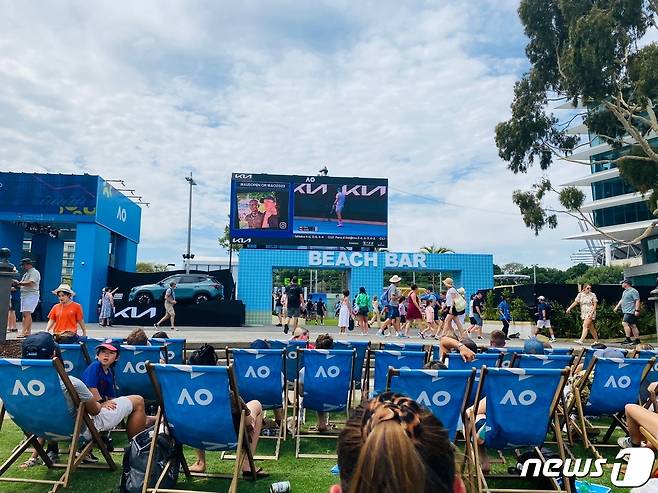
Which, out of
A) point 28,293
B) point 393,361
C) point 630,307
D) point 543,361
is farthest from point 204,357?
point 630,307

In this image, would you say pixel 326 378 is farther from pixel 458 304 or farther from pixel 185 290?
pixel 185 290

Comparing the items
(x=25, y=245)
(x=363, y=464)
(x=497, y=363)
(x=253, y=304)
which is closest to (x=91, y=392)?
(x=363, y=464)

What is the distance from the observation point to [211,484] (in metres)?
3.72

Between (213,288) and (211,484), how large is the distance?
17366 mm

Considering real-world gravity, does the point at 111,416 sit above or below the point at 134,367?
below

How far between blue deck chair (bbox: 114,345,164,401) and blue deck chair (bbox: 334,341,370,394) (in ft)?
7.03

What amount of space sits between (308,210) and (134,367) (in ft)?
66.4

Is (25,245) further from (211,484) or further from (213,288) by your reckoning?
(211,484)

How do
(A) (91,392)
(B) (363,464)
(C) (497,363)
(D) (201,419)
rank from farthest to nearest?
(C) (497,363), (A) (91,392), (D) (201,419), (B) (363,464)

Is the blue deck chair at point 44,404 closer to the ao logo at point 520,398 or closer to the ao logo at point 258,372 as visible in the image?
the ao logo at point 258,372

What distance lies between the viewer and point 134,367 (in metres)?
4.78

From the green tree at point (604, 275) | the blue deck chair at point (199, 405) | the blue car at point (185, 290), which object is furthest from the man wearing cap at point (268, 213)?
the green tree at point (604, 275)

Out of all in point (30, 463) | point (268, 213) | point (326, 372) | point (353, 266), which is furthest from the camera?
point (268, 213)

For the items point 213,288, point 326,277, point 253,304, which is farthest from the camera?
point 326,277
